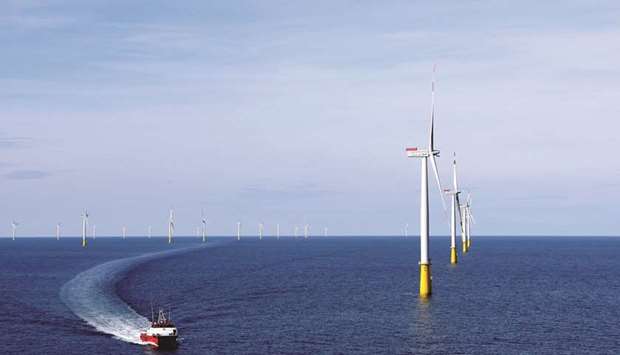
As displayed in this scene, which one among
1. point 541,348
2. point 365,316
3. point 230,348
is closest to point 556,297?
point 365,316

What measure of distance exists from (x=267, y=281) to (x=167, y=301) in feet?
172

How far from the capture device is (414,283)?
18825 cm

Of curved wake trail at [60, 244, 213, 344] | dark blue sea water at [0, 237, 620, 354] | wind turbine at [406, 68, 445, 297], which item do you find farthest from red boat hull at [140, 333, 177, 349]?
wind turbine at [406, 68, 445, 297]

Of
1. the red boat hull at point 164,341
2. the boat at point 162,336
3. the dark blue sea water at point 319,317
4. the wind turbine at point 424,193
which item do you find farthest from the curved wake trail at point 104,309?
the wind turbine at point 424,193

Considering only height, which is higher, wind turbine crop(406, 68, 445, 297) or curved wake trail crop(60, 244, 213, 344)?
wind turbine crop(406, 68, 445, 297)

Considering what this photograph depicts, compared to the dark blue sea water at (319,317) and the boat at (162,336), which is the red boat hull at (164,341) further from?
the dark blue sea water at (319,317)

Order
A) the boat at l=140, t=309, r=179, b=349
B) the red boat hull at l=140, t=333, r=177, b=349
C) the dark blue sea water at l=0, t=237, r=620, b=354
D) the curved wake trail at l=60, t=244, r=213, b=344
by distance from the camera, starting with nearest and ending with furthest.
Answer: the red boat hull at l=140, t=333, r=177, b=349 < the boat at l=140, t=309, r=179, b=349 < the dark blue sea water at l=0, t=237, r=620, b=354 < the curved wake trail at l=60, t=244, r=213, b=344

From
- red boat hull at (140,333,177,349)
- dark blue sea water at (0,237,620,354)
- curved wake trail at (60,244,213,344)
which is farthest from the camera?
curved wake trail at (60,244,213,344)

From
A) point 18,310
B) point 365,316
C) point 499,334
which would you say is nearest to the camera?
point 499,334

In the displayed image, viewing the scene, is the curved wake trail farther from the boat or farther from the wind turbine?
the wind turbine

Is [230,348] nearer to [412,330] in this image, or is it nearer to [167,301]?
[412,330]

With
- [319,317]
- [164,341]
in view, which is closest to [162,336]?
[164,341]

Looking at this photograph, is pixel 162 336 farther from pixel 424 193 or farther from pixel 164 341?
pixel 424 193

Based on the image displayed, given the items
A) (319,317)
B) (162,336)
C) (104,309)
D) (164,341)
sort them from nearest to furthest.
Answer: (164,341), (162,336), (319,317), (104,309)
